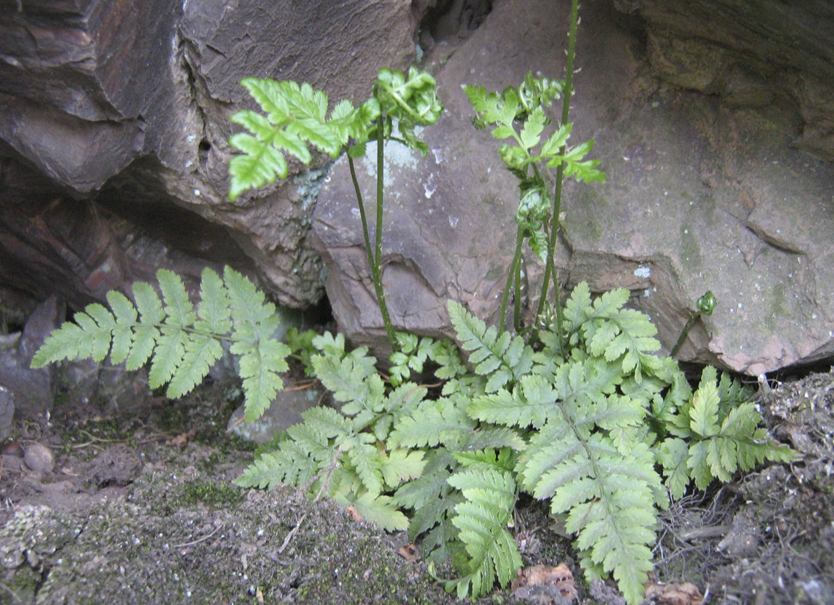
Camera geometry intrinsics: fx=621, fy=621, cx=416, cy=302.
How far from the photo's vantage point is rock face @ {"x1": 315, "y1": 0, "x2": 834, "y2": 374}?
9.55 ft

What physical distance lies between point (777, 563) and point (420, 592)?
4.22 ft

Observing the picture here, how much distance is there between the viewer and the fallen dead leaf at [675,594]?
90.0 inches

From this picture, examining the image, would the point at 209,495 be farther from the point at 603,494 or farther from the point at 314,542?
the point at 603,494

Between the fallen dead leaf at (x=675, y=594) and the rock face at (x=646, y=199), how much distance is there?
107cm

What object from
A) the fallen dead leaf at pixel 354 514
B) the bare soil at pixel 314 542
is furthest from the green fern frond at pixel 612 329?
the fallen dead leaf at pixel 354 514

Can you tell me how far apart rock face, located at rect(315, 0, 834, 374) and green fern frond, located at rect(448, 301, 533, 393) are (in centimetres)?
20

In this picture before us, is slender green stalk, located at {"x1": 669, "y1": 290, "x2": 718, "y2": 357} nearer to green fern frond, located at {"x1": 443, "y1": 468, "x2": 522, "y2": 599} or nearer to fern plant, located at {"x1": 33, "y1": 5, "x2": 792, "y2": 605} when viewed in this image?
fern plant, located at {"x1": 33, "y1": 5, "x2": 792, "y2": 605}

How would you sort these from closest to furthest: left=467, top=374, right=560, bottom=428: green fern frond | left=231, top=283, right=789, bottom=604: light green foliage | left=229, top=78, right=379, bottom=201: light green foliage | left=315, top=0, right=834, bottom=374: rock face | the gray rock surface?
left=229, top=78, right=379, bottom=201: light green foliage → left=231, top=283, right=789, bottom=604: light green foliage → left=467, top=374, right=560, bottom=428: green fern frond → left=315, top=0, right=834, bottom=374: rock face → the gray rock surface

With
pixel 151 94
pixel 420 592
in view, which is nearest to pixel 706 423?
pixel 420 592

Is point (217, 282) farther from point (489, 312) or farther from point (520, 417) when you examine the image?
point (520, 417)

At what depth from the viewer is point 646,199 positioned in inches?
124

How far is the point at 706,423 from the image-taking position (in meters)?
2.70

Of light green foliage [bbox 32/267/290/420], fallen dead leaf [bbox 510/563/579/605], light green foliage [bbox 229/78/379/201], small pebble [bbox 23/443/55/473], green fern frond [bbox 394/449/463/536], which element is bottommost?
fallen dead leaf [bbox 510/563/579/605]

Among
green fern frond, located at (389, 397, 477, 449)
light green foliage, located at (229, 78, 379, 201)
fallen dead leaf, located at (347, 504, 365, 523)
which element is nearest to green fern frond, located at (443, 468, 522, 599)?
green fern frond, located at (389, 397, 477, 449)
